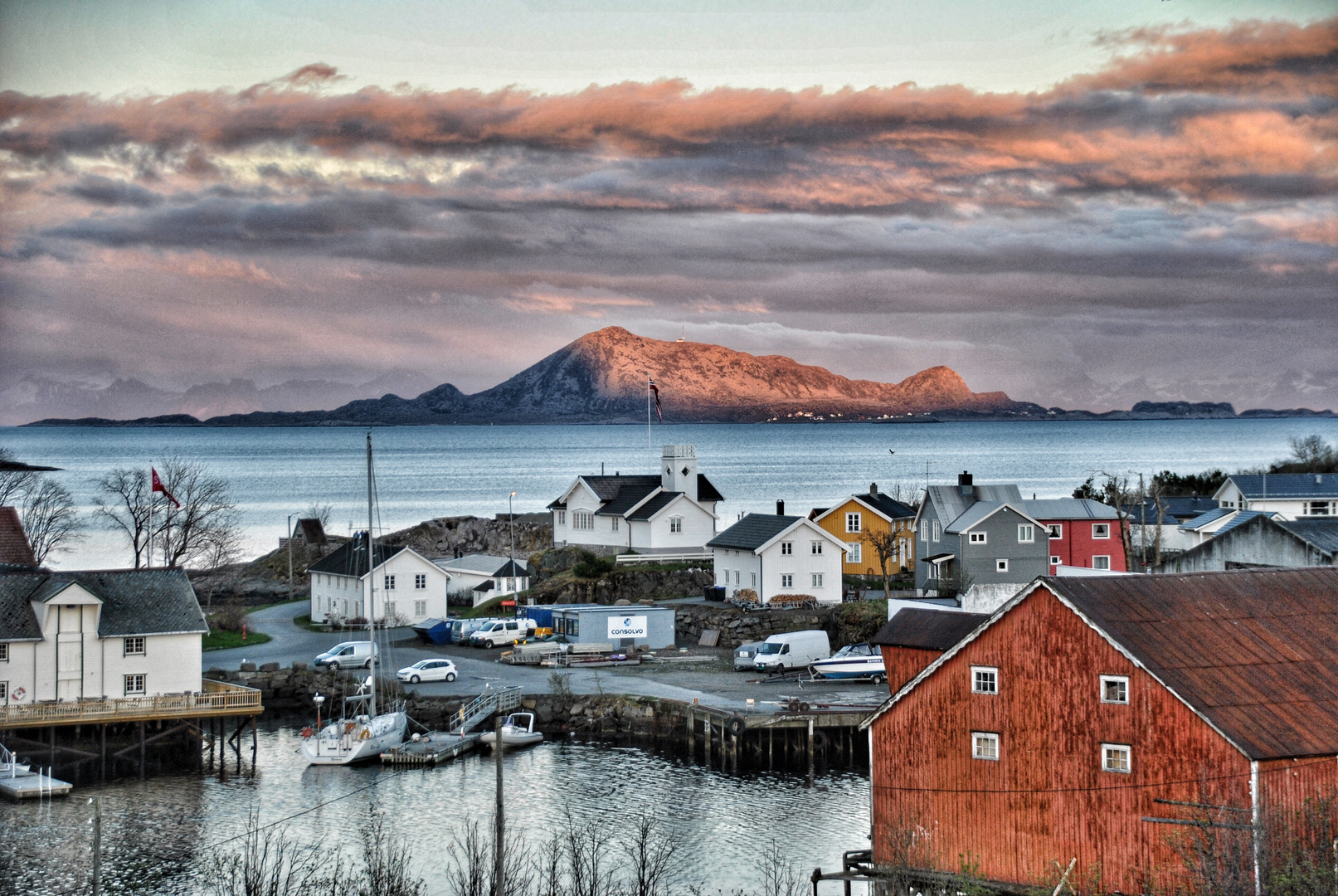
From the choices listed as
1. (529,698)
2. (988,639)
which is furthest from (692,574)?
(988,639)

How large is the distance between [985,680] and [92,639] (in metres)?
32.5

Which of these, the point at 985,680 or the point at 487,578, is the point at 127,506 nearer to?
the point at 487,578

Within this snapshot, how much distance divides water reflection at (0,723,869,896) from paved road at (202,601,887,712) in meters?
4.24

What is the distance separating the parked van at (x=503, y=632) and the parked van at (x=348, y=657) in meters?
6.03

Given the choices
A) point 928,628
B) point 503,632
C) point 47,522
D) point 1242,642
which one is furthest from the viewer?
point 47,522

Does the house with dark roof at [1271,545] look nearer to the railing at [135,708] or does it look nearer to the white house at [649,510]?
the white house at [649,510]

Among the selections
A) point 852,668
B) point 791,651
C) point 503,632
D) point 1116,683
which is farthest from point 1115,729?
point 503,632

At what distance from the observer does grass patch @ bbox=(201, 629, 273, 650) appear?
203 ft

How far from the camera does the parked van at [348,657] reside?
56281mm

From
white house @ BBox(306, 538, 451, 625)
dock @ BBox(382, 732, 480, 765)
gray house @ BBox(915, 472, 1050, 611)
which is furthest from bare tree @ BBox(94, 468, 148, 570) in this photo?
gray house @ BBox(915, 472, 1050, 611)

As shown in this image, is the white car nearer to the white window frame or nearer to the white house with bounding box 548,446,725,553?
the white house with bounding box 548,446,725,553

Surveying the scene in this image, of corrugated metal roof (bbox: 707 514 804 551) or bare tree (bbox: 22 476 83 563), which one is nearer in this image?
corrugated metal roof (bbox: 707 514 804 551)

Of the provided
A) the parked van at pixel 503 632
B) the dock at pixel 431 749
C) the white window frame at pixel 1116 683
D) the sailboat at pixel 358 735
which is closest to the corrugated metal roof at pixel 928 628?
the white window frame at pixel 1116 683

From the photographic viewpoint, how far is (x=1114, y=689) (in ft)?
87.9
